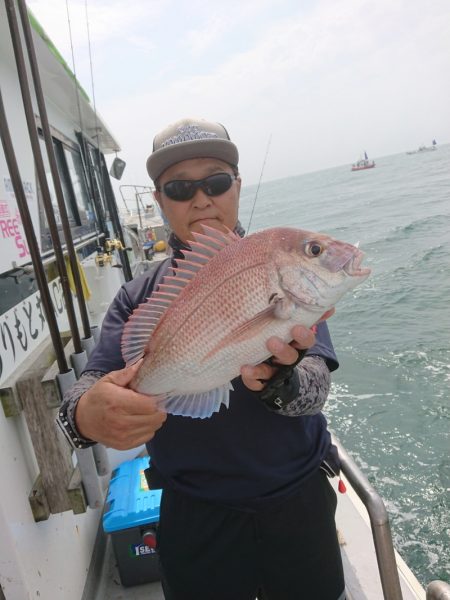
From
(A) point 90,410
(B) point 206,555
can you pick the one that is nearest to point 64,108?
(A) point 90,410

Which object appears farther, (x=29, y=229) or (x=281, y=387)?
(x=29, y=229)

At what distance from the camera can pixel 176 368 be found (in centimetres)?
149

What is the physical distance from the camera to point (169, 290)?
1.63 m

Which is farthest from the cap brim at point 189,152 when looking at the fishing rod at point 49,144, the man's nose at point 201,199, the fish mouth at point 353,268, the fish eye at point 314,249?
the fish mouth at point 353,268

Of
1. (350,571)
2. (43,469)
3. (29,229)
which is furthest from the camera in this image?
(350,571)

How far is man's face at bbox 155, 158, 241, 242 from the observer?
2.02 metres

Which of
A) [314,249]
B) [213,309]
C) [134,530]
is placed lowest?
[134,530]

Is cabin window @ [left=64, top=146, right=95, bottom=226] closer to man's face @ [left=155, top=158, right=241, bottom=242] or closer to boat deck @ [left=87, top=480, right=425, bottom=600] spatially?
man's face @ [left=155, top=158, right=241, bottom=242]

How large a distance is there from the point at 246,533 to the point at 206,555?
0.21 m

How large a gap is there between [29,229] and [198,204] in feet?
2.87

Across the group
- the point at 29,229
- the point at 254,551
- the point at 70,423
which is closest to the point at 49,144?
the point at 29,229

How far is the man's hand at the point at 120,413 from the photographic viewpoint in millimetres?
1474

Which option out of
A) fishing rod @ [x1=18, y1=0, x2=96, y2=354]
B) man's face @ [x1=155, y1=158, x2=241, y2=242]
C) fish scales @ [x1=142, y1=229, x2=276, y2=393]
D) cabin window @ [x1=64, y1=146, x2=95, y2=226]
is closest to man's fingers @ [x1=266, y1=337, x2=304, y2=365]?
fish scales @ [x1=142, y1=229, x2=276, y2=393]

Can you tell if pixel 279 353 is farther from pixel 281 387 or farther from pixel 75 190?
pixel 75 190
